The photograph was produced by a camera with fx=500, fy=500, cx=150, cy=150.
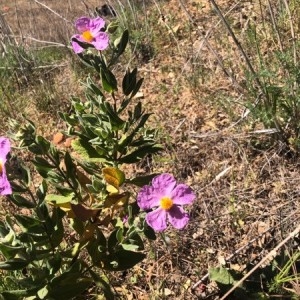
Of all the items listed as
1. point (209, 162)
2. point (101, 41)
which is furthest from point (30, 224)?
point (209, 162)

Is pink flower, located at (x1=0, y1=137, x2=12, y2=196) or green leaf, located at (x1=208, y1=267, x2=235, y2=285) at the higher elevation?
pink flower, located at (x1=0, y1=137, x2=12, y2=196)

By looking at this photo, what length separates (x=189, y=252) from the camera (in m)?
1.94

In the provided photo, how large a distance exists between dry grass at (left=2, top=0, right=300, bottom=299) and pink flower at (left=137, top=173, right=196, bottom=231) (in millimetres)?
569

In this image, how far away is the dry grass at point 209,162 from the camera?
1.89m

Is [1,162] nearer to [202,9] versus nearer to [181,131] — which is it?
[181,131]

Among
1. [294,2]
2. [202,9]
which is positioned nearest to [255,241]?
[294,2]

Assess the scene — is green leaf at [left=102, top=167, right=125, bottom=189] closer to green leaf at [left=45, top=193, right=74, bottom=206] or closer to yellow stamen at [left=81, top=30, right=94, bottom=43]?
green leaf at [left=45, top=193, right=74, bottom=206]

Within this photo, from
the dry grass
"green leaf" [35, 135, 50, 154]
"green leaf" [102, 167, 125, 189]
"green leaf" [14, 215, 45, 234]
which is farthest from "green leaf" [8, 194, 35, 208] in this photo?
the dry grass

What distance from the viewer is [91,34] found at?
155cm

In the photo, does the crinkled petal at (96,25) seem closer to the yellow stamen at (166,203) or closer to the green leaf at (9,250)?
the yellow stamen at (166,203)

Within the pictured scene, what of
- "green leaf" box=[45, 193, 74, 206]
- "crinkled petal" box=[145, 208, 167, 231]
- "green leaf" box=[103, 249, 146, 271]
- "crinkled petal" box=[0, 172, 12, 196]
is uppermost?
"crinkled petal" box=[0, 172, 12, 196]

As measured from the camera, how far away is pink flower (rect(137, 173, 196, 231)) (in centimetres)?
133

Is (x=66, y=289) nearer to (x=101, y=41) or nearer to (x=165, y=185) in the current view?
(x=165, y=185)

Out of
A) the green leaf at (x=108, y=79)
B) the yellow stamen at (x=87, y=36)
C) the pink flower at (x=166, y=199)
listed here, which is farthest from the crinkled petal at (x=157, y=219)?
the yellow stamen at (x=87, y=36)
